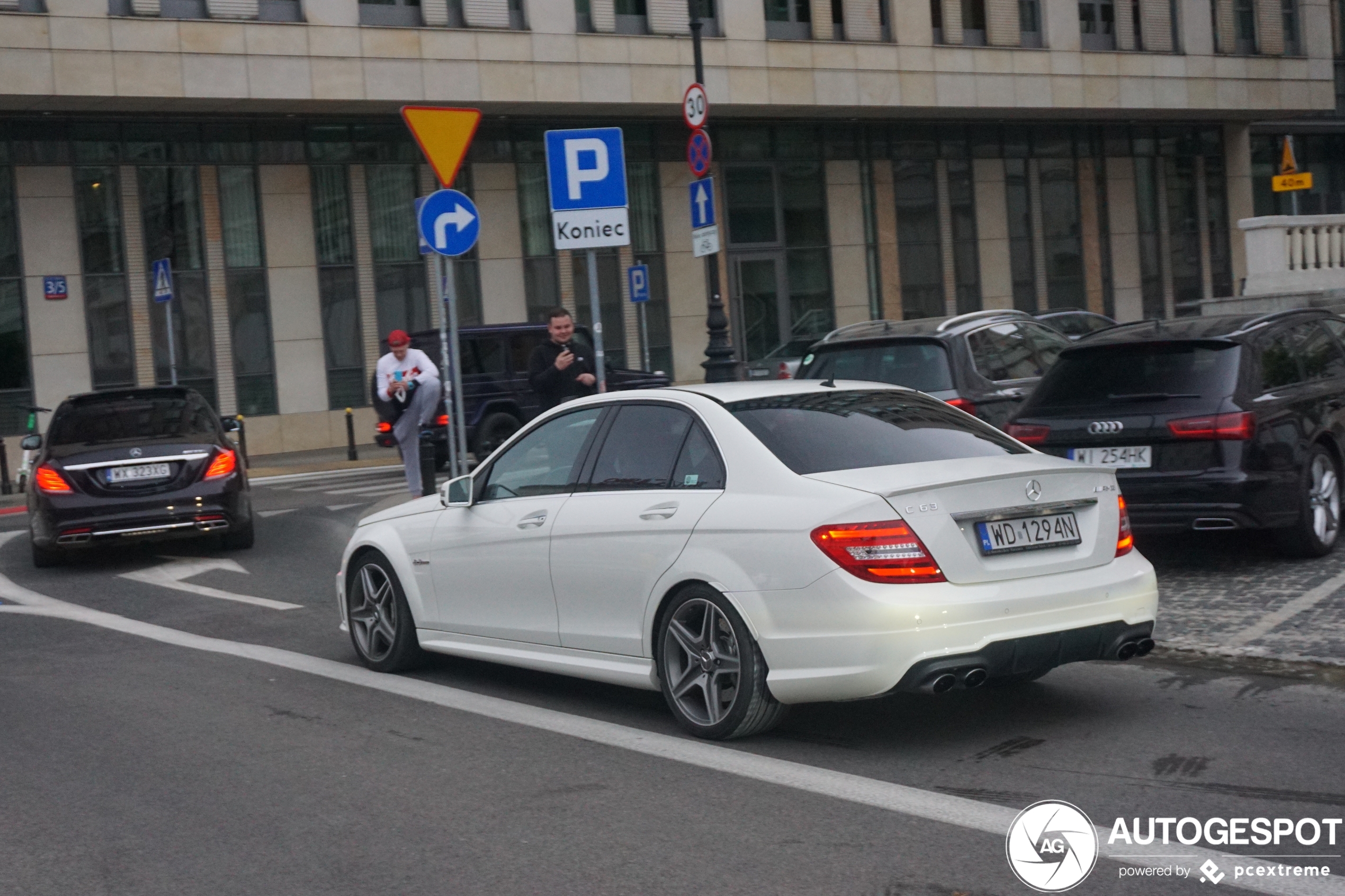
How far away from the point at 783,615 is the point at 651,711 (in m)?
1.25

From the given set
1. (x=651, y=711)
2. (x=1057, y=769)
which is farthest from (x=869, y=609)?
(x=651, y=711)

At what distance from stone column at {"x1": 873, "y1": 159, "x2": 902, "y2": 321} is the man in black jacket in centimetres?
2411

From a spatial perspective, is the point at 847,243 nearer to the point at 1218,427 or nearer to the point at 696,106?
the point at 696,106

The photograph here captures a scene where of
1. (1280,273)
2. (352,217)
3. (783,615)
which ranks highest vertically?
(352,217)

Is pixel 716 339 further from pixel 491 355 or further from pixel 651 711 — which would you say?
pixel 651 711

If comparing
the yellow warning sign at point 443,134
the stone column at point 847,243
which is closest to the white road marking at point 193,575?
the yellow warning sign at point 443,134

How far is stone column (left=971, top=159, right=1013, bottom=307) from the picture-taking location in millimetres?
37344

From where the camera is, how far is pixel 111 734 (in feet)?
21.9

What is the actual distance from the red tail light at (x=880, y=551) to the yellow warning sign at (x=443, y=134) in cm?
639

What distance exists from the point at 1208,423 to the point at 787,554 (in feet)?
14.1

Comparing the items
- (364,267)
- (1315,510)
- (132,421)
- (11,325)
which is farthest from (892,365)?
(11,325)

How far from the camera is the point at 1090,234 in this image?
3909 cm

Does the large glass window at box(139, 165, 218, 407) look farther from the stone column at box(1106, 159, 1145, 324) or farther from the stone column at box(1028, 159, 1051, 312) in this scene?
the stone column at box(1106, 159, 1145, 324)

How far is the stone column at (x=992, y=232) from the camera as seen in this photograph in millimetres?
37344
